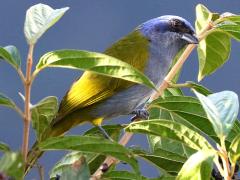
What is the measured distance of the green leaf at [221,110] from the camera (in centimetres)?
170

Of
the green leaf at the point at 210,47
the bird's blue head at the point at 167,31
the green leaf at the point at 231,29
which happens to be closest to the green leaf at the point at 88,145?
the green leaf at the point at 231,29

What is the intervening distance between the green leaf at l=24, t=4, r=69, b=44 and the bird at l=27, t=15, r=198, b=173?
0.92 meters

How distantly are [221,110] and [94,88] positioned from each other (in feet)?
6.45

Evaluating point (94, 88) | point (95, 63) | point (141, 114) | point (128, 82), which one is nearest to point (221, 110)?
point (95, 63)

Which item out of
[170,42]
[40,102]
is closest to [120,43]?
[170,42]

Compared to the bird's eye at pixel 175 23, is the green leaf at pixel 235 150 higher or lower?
higher

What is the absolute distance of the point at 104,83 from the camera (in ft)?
12.2

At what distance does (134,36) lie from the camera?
14.2 ft

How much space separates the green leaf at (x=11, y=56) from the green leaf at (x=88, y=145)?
304 millimetres

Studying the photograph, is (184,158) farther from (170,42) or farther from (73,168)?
(170,42)

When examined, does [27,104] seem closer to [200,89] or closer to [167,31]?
[200,89]

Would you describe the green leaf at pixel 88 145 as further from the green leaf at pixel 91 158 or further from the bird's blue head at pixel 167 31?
the bird's blue head at pixel 167 31

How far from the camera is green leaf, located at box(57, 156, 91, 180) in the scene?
5.91 feet

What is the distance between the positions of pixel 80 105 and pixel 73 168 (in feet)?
5.83
